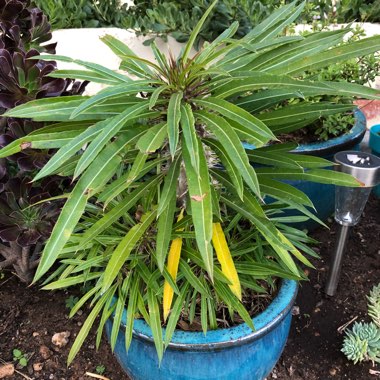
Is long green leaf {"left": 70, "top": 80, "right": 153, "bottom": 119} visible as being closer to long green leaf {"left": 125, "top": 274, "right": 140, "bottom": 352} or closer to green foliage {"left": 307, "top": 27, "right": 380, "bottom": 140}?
long green leaf {"left": 125, "top": 274, "right": 140, "bottom": 352}

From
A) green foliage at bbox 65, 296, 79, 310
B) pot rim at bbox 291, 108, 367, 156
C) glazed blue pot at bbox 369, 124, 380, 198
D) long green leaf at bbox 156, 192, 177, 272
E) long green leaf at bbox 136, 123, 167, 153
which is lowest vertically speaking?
green foliage at bbox 65, 296, 79, 310

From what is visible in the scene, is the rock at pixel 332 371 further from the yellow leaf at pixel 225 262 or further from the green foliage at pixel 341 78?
the green foliage at pixel 341 78

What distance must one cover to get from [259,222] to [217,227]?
15 centimetres

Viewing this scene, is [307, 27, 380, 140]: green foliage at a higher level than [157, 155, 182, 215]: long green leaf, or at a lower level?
lower

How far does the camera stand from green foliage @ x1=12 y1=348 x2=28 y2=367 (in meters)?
2.01

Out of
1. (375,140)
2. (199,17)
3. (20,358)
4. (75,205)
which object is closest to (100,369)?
(20,358)

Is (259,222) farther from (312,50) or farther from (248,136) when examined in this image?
(312,50)

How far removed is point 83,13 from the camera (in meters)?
3.14

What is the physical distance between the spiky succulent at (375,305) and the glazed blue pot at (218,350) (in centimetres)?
62

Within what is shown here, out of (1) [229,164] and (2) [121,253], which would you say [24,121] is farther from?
(1) [229,164]

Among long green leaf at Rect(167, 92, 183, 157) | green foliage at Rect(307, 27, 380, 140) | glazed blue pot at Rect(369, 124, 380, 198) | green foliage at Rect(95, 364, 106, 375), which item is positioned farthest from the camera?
glazed blue pot at Rect(369, 124, 380, 198)

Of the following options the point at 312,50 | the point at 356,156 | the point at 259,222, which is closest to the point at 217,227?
the point at 259,222

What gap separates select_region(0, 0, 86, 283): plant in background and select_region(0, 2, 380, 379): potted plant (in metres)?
0.32

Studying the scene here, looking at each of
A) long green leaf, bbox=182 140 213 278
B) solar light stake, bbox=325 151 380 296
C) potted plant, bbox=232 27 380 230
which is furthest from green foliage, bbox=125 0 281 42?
long green leaf, bbox=182 140 213 278
